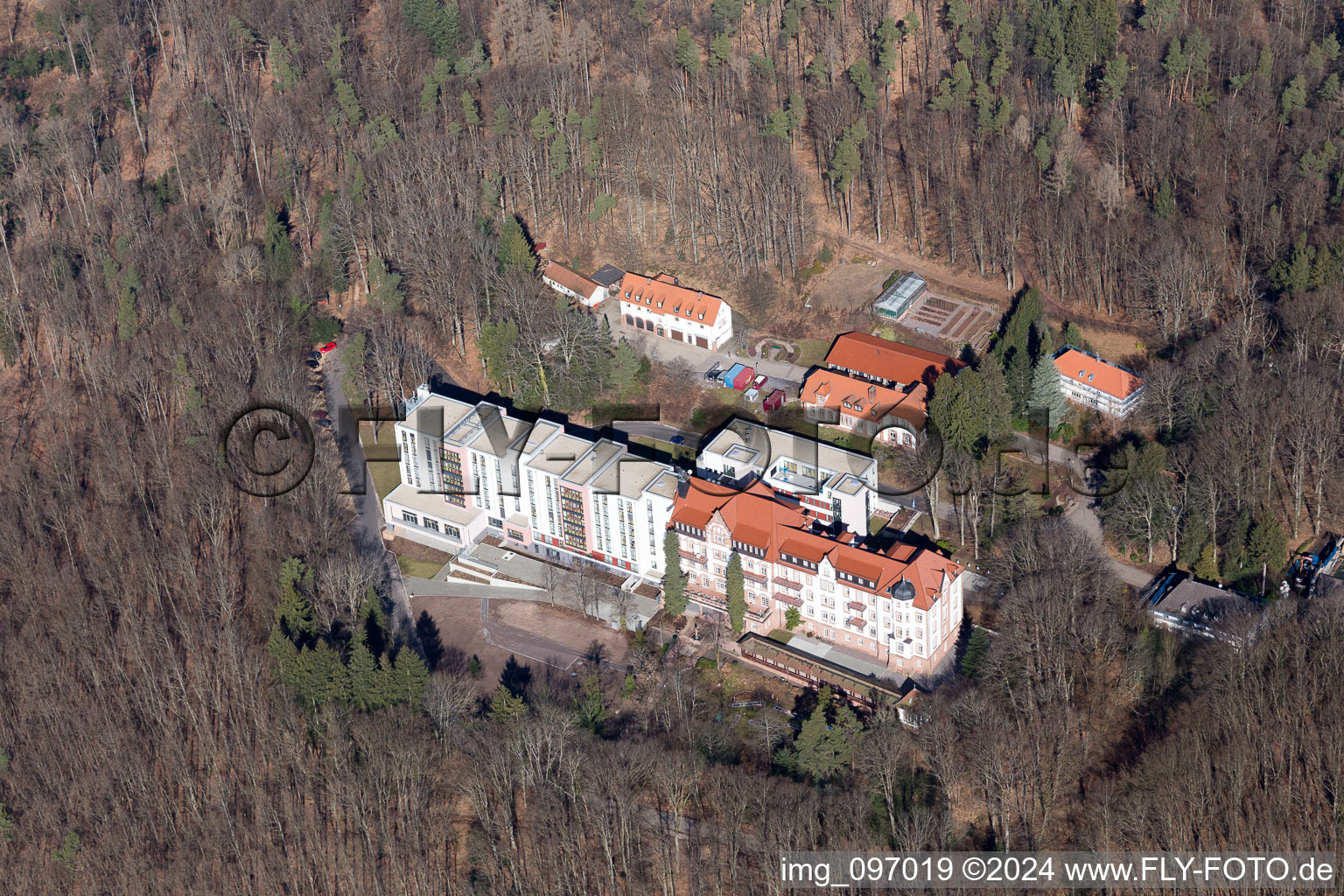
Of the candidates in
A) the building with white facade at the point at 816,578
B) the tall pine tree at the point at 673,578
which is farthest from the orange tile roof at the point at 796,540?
the tall pine tree at the point at 673,578

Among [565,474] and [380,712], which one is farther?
[565,474]

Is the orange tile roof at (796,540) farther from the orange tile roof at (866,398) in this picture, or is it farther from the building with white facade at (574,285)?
the building with white facade at (574,285)

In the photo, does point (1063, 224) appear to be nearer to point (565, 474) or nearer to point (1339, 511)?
point (1339, 511)

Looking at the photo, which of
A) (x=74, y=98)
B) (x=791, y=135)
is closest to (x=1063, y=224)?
(x=791, y=135)

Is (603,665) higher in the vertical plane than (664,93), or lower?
lower

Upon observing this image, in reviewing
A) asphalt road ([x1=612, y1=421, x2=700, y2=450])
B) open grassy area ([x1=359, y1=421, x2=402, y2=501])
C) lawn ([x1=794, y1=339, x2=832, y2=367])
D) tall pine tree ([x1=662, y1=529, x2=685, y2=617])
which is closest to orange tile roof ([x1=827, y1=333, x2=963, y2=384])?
lawn ([x1=794, y1=339, x2=832, y2=367])

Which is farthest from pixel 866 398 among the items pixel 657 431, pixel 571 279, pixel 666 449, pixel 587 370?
pixel 571 279
